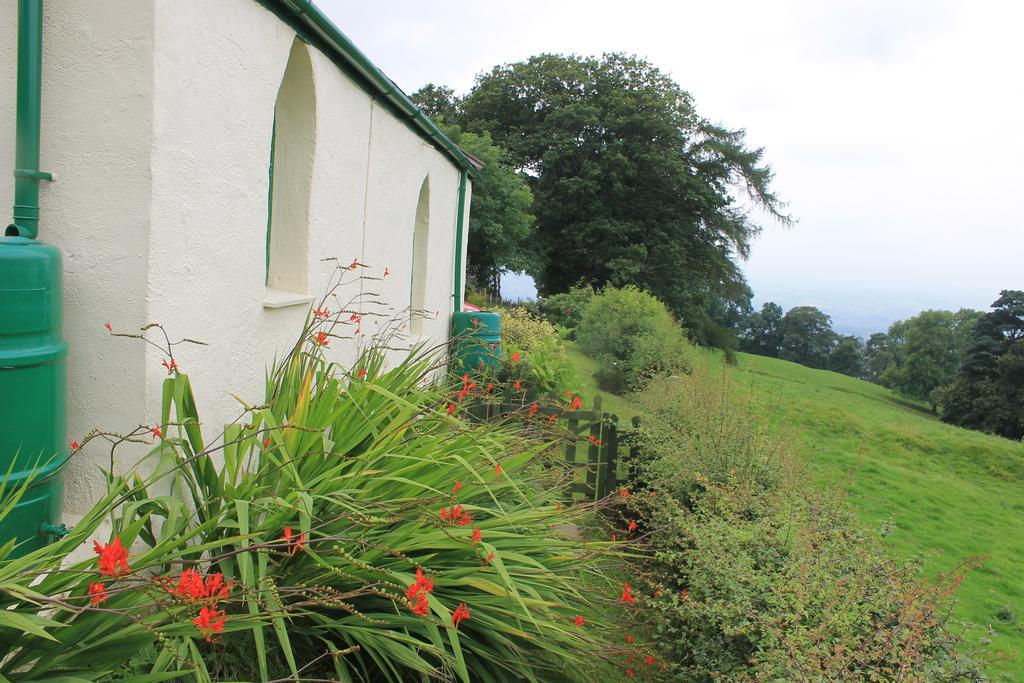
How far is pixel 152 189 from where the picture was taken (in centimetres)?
338

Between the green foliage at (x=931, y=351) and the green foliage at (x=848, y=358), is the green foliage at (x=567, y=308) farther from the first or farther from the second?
the green foliage at (x=848, y=358)

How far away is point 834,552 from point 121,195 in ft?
13.5

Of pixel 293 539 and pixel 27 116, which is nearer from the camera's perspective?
pixel 293 539

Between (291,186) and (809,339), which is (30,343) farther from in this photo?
(809,339)

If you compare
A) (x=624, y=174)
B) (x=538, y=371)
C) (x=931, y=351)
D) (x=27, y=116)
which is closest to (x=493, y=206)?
(x=624, y=174)

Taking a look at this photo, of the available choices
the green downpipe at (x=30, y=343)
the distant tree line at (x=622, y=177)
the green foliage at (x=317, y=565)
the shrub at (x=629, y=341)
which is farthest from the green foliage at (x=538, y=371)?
the distant tree line at (x=622, y=177)

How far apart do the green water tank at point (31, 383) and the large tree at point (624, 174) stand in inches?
1222

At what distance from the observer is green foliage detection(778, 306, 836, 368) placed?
2943 inches

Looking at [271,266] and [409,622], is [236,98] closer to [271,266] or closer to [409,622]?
[271,266]

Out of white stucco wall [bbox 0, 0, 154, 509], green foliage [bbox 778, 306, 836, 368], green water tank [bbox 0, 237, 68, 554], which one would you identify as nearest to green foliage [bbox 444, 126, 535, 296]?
white stucco wall [bbox 0, 0, 154, 509]

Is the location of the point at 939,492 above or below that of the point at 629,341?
below

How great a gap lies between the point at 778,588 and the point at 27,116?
4.20 metres

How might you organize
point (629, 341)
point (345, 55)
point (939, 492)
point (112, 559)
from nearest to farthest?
point (112, 559) < point (345, 55) < point (939, 492) < point (629, 341)

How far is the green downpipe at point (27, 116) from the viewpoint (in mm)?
3199
